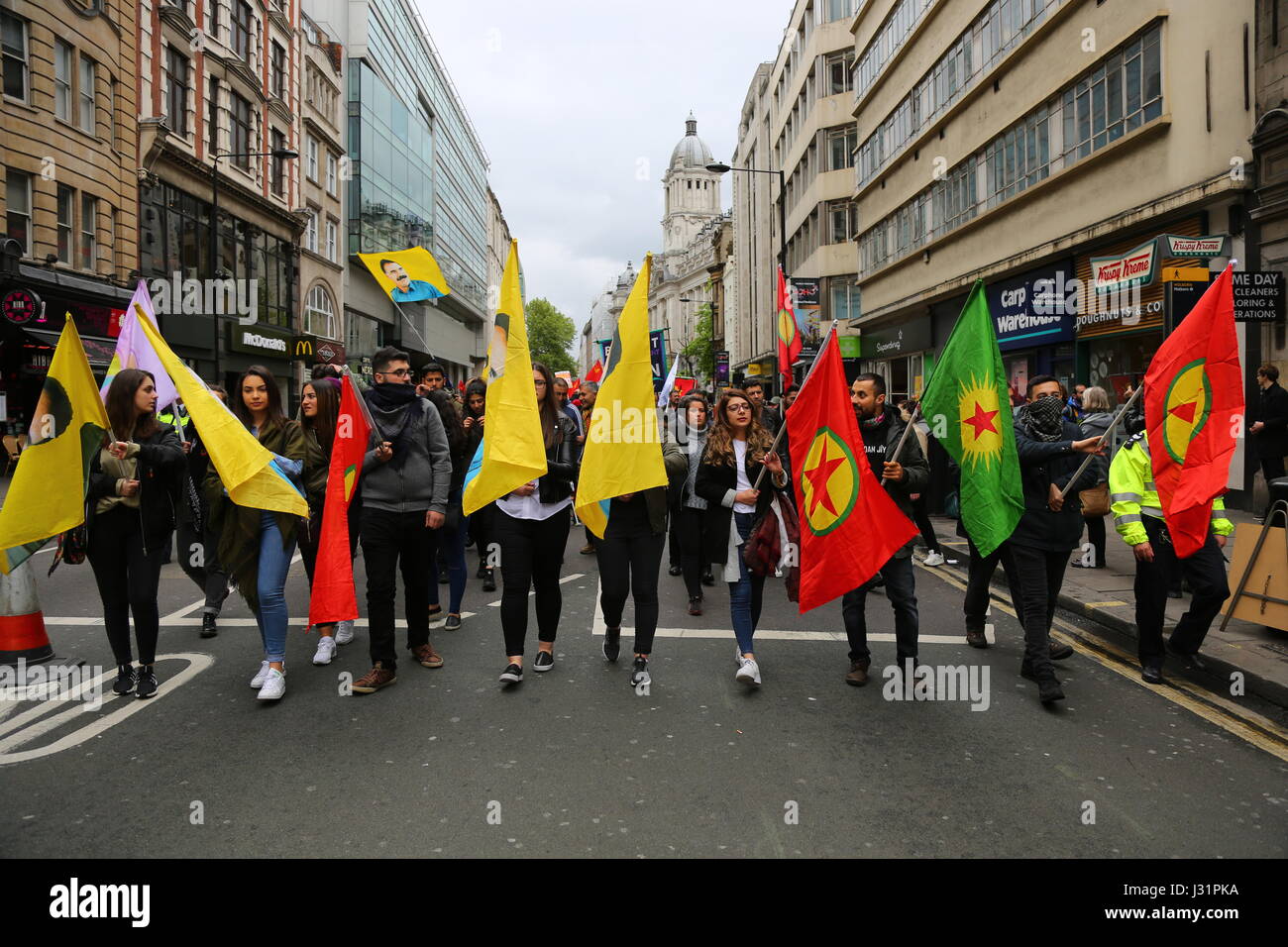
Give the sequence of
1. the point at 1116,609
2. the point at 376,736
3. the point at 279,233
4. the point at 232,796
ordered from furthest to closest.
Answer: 1. the point at 279,233
2. the point at 1116,609
3. the point at 376,736
4. the point at 232,796

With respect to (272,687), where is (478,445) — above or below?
above

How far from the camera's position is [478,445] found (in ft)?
26.6

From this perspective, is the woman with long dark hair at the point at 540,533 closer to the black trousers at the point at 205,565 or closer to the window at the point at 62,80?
the black trousers at the point at 205,565

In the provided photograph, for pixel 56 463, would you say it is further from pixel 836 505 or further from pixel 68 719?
pixel 836 505

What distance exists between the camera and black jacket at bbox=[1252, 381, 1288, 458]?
11250mm

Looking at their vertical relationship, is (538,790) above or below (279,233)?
below

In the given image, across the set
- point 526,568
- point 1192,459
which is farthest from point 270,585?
point 1192,459

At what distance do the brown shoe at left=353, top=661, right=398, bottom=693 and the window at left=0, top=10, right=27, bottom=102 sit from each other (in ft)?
68.3

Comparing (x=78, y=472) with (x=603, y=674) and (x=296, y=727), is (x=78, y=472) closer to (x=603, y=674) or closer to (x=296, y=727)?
(x=296, y=727)

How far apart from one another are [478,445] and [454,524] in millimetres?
1002

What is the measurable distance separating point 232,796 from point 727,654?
3.26m

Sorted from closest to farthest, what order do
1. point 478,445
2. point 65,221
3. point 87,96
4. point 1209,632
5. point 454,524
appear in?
point 1209,632
point 454,524
point 478,445
point 65,221
point 87,96
